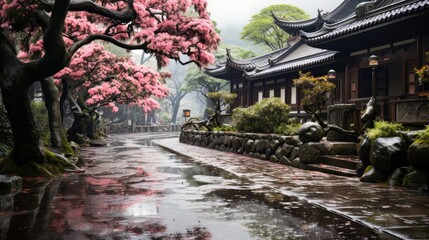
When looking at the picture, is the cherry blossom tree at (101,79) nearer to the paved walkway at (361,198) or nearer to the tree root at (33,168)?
the tree root at (33,168)

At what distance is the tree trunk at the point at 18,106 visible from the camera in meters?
10.6

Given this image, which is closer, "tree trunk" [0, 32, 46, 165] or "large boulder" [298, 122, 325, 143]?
"tree trunk" [0, 32, 46, 165]

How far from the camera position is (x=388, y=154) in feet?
30.4

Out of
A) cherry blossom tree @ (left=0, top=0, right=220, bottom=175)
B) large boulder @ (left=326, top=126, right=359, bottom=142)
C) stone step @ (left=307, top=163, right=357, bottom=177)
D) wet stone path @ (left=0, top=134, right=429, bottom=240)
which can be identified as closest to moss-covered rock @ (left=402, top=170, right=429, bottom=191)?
wet stone path @ (left=0, top=134, right=429, bottom=240)

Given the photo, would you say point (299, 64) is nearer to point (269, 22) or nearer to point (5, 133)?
point (5, 133)

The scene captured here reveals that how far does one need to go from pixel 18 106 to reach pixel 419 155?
9.97 meters

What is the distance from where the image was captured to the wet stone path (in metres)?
5.04

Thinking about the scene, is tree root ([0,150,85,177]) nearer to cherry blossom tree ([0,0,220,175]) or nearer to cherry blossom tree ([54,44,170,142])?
cherry blossom tree ([0,0,220,175])

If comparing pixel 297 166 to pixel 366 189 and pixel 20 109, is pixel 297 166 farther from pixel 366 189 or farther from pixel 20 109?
pixel 20 109

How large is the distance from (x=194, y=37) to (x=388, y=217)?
1009 cm

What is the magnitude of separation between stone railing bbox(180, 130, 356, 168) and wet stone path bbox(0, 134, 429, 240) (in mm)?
2567

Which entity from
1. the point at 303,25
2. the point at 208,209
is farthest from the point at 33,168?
the point at 303,25

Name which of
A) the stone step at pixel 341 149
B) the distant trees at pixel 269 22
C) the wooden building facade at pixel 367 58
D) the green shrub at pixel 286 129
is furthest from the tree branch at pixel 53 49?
the distant trees at pixel 269 22

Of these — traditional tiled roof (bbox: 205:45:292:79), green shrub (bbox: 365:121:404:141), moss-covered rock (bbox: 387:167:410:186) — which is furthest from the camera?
traditional tiled roof (bbox: 205:45:292:79)
